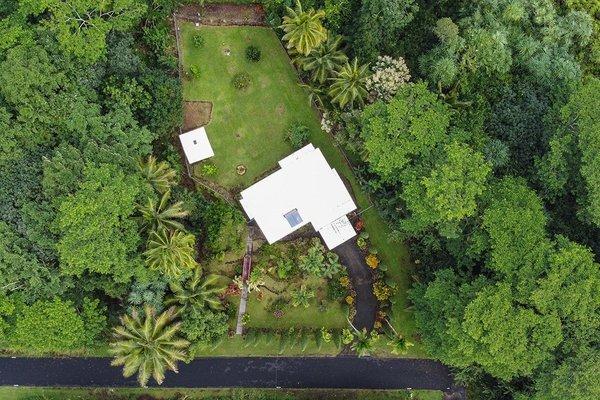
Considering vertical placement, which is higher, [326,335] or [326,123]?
[326,123]

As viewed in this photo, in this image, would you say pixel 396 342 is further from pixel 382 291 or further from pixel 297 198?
pixel 297 198

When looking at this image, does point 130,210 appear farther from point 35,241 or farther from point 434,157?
point 434,157

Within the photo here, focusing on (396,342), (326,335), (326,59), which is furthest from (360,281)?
(326,59)

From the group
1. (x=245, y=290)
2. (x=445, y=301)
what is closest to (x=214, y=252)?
(x=245, y=290)

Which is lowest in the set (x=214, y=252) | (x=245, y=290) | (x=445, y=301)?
(x=245, y=290)

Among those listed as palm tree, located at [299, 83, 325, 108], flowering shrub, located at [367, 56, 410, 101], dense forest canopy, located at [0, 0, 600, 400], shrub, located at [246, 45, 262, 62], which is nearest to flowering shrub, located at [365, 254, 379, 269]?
dense forest canopy, located at [0, 0, 600, 400]

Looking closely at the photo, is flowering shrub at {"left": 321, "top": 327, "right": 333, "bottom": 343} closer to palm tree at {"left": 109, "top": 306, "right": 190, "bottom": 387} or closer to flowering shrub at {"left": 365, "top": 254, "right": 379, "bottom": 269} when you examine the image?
flowering shrub at {"left": 365, "top": 254, "right": 379, "bottom": 269}
